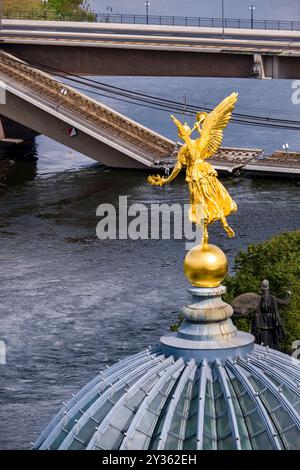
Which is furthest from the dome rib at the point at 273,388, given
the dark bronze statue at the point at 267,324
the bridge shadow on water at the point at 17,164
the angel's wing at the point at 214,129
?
the bridge shadow on water at the point at 17,164

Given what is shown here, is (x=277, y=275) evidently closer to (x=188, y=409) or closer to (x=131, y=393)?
(x=131, y=393)

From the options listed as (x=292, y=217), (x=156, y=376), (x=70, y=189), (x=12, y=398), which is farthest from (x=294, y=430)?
(x=70, y=189)

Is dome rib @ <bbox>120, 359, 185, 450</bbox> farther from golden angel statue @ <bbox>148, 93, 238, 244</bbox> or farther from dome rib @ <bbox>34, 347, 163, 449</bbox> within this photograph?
golden angel statue @ <bbox>148, 93, 238, 244</bbox>

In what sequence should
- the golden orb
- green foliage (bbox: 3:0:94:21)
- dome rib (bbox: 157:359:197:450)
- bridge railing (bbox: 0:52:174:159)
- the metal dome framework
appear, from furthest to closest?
green foliage (bbox: 3:0:94:21)
bridge railing (bbox: 0:52:174:159)
the golden orb
the metal dome framework
dome rib (bbox: 157:359:197:450)

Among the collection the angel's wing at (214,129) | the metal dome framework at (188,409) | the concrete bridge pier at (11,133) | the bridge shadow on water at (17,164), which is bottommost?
the bridge shadow on water at (17,164)

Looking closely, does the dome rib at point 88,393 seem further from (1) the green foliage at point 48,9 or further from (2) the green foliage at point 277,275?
(1) the green foliage at point 48,9

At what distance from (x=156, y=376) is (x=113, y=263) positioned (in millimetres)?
56635

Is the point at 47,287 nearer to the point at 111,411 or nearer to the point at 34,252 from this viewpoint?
the point at 34,252

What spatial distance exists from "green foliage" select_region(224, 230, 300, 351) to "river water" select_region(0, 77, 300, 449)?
585cm

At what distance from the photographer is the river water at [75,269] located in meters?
60.3

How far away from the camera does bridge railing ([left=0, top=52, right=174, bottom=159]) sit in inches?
4350

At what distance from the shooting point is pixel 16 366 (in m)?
61.7

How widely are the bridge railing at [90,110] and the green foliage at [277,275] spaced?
48.1 meters

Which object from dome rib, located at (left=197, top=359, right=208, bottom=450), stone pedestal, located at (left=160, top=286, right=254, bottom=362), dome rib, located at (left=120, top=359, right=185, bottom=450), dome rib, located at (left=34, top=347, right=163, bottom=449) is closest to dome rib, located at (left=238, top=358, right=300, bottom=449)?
stone pedestal, located at (left=160, top=286, right=254, bottom=362)
